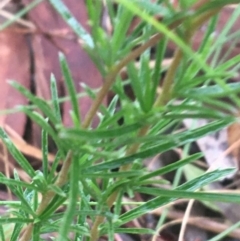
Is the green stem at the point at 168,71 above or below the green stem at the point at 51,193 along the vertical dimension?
above

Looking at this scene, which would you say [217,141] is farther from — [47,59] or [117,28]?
[117,28]

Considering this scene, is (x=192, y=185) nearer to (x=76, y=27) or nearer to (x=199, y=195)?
(x=199, y=195)

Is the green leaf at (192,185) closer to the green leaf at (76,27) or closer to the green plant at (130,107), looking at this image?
the green plant at (130,107)

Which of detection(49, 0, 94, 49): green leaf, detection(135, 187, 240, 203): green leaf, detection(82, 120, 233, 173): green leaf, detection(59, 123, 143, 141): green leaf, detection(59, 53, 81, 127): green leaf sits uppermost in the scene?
detection(49, 0, 94, 49): green leaf

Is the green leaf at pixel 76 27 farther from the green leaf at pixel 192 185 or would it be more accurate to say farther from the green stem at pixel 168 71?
the green leaf at pixel 192 185

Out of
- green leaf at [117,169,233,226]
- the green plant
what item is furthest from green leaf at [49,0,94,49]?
green leaf at [117,169,233,226]

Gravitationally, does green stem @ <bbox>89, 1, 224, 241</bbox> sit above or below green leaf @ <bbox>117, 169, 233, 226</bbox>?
above

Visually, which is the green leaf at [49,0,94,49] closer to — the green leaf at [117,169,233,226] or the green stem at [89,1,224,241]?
the green stem at [89,1,224,241]

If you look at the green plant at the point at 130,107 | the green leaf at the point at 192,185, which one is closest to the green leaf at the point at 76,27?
the green plant at the point at 130,107

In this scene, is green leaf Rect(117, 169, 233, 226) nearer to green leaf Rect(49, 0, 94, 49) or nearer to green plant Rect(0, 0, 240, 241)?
green plant Rect(0, 0, 240, 241)

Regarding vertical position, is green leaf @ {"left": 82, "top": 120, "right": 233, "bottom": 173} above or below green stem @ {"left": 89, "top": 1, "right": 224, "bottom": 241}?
below

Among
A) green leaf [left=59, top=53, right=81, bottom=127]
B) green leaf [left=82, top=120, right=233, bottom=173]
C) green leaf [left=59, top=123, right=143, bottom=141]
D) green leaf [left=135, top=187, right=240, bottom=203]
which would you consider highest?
green leaf [left=59, top=53, right=81, bottom=127]

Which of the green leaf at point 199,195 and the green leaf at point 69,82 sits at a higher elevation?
the green leaf at point 69,82

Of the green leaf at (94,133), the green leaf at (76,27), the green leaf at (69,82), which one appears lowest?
the green leaf at (94,133)
